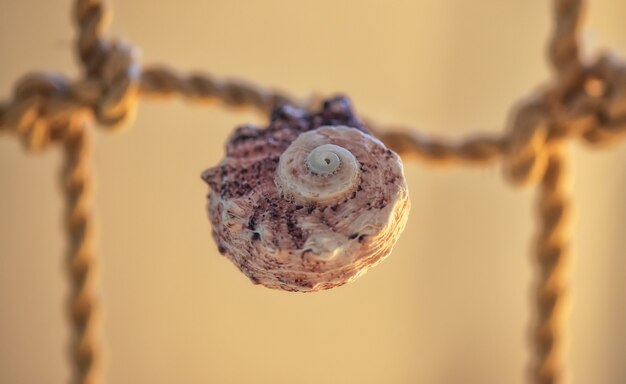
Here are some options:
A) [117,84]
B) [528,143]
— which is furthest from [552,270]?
[117,84]

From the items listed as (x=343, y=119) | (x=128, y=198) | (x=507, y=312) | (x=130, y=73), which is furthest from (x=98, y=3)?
(x=507, y=312)

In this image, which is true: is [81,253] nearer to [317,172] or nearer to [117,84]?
[117,84]

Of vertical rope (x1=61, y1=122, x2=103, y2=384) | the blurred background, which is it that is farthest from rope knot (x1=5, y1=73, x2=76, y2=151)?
the blurred background

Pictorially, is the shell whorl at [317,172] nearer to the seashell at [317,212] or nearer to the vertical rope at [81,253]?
the seashell at [317,212]

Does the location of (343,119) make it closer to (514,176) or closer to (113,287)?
(514,176)

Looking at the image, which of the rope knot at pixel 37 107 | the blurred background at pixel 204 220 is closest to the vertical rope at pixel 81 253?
the rope knot at pixel 37 107

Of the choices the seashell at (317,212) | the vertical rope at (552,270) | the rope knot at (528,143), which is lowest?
the seashell at (317,212)
